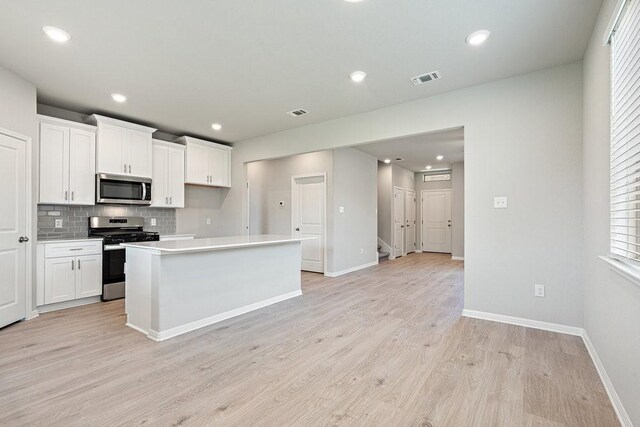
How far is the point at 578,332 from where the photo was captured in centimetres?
301

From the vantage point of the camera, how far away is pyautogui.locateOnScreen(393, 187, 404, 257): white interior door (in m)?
8.63

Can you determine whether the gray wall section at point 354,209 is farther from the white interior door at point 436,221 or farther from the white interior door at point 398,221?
the white interior door at point 436,221

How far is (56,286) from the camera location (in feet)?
12.7

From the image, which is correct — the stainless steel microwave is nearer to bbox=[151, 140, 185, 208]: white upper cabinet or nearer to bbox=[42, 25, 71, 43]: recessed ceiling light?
bbox=[151, 140, 185, 208]: white upper cabinet

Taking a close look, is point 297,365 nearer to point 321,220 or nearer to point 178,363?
point 178,363

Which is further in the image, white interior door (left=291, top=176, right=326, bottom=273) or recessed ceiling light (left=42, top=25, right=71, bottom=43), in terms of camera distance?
white interior door (left=291, top=176, right=326, bottom=273)

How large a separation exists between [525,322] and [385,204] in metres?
5.50

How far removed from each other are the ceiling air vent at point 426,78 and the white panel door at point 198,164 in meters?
3.99

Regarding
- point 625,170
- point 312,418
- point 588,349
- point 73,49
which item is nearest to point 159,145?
point 73,49

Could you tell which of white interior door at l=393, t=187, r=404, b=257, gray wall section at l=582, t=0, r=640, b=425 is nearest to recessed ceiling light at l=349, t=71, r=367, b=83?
gray wall section at l=582, t=0, r=640, b=425

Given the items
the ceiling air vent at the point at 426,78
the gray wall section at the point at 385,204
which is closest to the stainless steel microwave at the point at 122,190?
the ceiling air vent at the point at 426,78

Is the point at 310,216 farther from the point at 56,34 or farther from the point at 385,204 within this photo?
the point at 56,34

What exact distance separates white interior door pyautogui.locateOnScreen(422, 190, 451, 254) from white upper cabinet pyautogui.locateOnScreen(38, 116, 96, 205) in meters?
8.78

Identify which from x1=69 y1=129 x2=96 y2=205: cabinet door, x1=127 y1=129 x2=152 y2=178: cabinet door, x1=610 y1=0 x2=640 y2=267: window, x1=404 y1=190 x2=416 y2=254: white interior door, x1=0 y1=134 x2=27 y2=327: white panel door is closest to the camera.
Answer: x1=610 y1=0 x2=640 y2=267: window
